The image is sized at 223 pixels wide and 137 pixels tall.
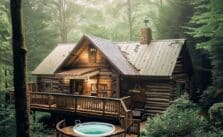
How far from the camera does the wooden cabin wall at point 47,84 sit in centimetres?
2542

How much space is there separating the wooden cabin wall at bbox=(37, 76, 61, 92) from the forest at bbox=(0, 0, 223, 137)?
2671 millimetres

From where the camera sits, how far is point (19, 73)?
915 centimetres

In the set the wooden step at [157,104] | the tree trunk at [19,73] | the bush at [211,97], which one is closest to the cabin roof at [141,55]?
the wooden step at [157,104]

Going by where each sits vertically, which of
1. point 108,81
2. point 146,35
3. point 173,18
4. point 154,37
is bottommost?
point 108,81

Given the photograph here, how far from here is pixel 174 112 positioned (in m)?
13.0

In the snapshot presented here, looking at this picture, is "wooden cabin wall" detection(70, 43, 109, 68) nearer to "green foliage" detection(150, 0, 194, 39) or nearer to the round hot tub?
the round hot tub

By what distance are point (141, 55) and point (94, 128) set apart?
339 inches

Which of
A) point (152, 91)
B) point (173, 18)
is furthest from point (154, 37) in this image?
point (152, 91)

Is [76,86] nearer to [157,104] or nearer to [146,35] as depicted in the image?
[157,104]

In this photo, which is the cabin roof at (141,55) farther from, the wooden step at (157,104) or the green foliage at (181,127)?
the green foliage at (181,127)

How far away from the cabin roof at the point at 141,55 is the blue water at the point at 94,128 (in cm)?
474

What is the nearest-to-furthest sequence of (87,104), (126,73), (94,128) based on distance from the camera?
(94,128) < (87,104) < (126,73)

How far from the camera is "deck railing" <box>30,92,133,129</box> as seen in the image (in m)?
15.9

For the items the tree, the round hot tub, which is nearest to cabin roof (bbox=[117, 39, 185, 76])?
the round hot tub
